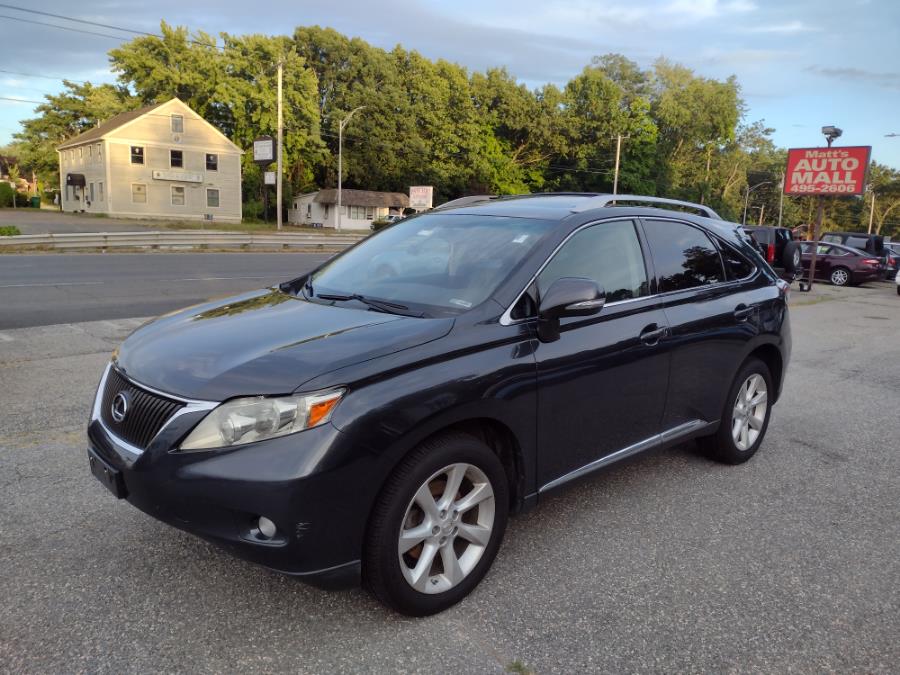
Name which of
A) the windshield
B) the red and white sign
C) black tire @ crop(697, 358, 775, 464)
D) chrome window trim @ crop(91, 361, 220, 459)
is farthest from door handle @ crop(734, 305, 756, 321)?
the red and white sign

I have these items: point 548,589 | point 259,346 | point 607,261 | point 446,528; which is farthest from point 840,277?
point 259,346

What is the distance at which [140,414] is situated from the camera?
2.74 meters

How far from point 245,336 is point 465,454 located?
105 centimetres

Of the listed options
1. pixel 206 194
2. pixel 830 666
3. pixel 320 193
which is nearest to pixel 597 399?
pixel 830 666

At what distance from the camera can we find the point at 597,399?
11.3 ft

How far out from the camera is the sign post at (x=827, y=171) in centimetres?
2123

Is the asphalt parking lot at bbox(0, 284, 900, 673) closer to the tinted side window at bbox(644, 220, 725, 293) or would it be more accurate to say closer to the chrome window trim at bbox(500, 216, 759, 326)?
the chrome window trim at bbox(500, 216, 759, 326)

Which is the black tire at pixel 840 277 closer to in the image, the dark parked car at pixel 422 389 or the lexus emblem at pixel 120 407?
the dark parked car at pixel 422 389

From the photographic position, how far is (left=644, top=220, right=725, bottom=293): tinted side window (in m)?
4.02

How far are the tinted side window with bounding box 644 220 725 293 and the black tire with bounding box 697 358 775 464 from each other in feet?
2.16

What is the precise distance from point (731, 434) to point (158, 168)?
52.3 m

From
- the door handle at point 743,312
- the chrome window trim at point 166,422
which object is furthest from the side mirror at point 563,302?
the door handle at point 743,312

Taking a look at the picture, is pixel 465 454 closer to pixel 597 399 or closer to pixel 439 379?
pixel 439 379

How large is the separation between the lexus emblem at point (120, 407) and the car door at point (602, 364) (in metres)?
1.73
